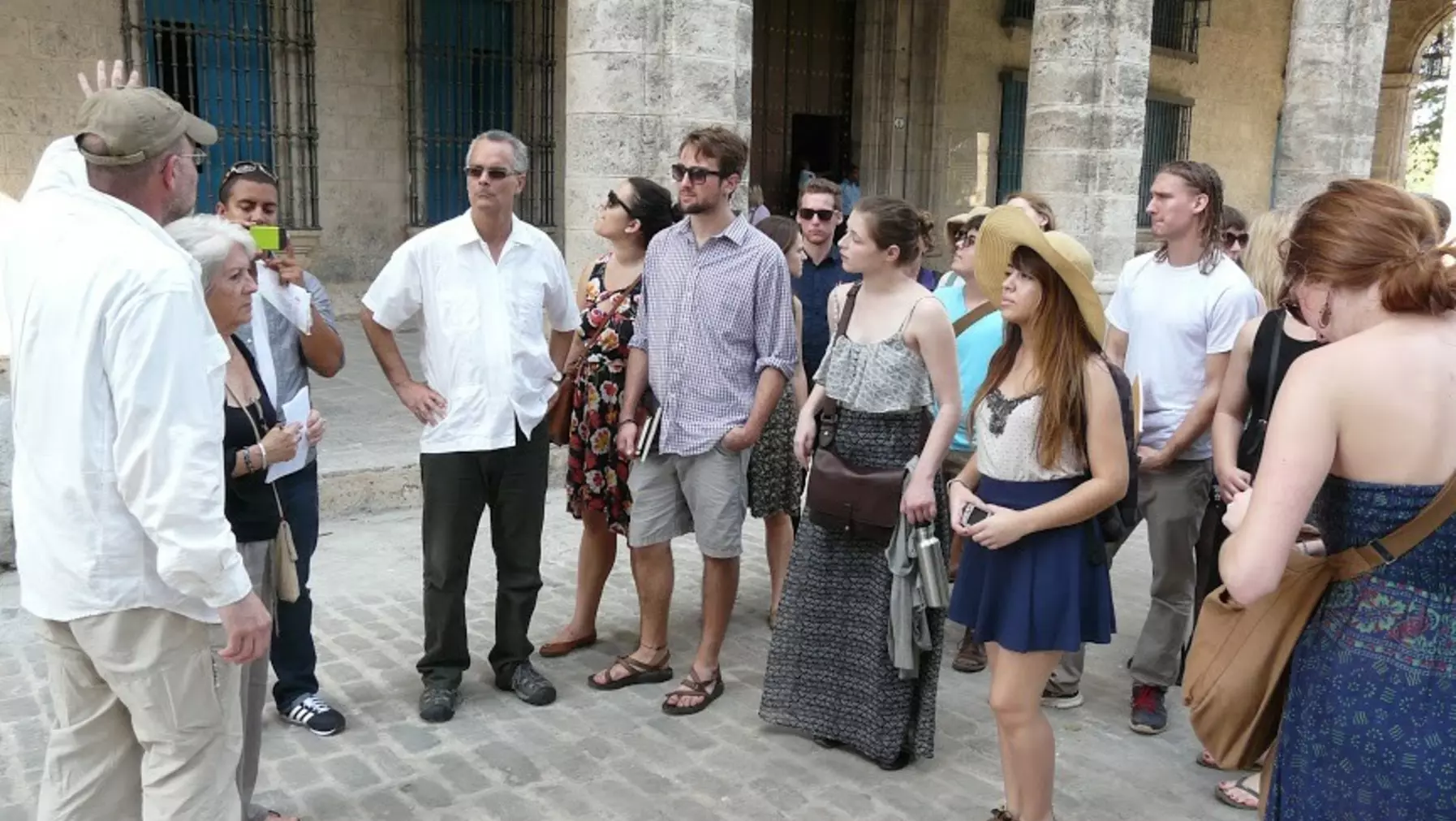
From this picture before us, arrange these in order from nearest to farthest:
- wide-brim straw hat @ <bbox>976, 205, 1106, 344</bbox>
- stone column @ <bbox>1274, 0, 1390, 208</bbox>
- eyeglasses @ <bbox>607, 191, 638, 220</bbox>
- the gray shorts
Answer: wide-brim straw hat @ <bbox>976, 205, 1106, 344</bbox>
the gray shorts
eyeglasses @ <bbox>607, 191, 638, 220</bbox>
stone column @ <bbox>1274, 0, 1390, 208</bbox>

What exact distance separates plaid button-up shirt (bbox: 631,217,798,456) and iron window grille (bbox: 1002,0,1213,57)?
16178 mm

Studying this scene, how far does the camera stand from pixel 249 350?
3.29 m

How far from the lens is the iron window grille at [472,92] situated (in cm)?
1207

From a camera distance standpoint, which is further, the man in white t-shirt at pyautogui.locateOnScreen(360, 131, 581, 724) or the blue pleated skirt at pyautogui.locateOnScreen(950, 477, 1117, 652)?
the man in white t-shirt at pyautogui.locateOnScreen(360, 131, 581, 724)

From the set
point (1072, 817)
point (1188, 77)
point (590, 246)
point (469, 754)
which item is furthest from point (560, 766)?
point (1188, 77)

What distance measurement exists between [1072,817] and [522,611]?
77.3 inches

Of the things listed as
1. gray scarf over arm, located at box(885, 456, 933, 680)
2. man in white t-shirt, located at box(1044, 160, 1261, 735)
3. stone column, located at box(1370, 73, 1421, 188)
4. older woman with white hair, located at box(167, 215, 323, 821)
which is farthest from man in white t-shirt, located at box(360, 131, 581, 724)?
stone column, located at box(1370, 73, 1421, 188)

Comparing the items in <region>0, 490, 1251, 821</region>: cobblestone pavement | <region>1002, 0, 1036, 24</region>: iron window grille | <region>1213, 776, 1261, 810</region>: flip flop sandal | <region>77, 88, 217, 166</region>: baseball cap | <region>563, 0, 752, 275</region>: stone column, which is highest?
<region>1002, 0, 1036, 24</region>: iron window grille

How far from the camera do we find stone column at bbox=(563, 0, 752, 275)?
6625 mm

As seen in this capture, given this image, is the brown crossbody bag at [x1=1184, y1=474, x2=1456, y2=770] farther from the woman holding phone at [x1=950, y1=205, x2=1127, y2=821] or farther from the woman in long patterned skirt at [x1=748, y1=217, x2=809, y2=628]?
the woman in long patterned skirt at [x1=748, y1=217, x2=809, y2=628]

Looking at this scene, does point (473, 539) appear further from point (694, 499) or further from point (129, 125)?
point (129, 125)

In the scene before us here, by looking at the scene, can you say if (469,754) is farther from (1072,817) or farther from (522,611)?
(1072,817)

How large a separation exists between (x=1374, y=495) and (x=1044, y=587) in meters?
1.12

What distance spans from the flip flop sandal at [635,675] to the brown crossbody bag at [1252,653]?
245 centimetres
